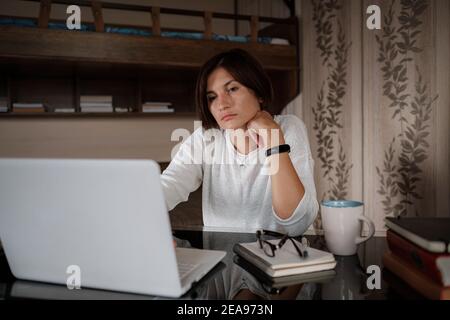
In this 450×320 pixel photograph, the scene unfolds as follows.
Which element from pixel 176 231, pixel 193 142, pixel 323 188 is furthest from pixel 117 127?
pixel 176 231

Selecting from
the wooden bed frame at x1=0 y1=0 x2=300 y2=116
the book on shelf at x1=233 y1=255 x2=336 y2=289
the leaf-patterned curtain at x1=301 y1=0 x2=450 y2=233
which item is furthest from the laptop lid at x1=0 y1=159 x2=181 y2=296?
the leaf-patterned curtain at x1=301 y1=0 x2=450 y2=233

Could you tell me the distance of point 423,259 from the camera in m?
0.66

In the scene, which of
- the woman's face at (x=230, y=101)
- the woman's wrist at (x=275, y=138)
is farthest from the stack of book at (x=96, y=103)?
the woman's wrist at (x=275, y=138)

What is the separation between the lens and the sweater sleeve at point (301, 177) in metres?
1.14

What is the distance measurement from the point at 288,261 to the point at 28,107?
2755mm

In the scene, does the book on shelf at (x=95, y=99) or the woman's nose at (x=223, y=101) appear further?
the book on shelf at (x=95, y=99)

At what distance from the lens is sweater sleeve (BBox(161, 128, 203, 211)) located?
139cm

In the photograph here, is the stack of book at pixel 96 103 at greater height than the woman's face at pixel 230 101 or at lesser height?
greater

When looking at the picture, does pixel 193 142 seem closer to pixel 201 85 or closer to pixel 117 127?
pixel 201 85

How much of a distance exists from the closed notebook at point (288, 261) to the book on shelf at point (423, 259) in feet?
0.40

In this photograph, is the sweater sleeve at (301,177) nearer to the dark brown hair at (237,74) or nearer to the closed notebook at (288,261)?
the dark brown hair at (237,74)

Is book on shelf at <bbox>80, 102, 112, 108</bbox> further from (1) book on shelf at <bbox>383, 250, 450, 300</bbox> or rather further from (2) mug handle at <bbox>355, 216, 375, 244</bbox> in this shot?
(1) book on shelf at <bbox>383, 250, 450, 300</bbox>

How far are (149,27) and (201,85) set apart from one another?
2387mm

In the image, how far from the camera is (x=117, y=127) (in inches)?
133
